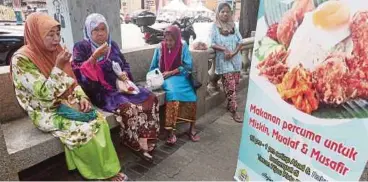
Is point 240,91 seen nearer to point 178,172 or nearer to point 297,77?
point 178,172

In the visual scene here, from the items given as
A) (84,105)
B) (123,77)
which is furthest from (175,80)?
(84,105)

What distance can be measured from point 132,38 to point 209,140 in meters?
8.32

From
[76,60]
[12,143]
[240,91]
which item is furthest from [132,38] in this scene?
[12,143]

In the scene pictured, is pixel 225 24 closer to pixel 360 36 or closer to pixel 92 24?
pixel 92 24

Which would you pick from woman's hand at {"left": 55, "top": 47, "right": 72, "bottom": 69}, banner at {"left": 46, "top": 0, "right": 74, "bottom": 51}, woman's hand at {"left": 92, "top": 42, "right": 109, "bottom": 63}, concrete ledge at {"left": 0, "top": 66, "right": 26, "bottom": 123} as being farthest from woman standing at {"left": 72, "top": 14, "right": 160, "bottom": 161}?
banner at {"left": 46, "top": 0, "right": 74, "bottom": 51}

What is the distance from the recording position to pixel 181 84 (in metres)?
3.28

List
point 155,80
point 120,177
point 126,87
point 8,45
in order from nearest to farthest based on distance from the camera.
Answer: point 120,177 → point 126,87 → point 155,80 → point 8,45

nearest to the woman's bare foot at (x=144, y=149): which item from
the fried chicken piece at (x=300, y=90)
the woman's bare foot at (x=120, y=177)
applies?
the woman's bare foot at (x=120, y=177)

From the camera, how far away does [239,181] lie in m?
2.26

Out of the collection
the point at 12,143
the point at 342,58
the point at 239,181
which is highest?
the point at 342,58

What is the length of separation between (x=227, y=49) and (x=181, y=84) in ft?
3.33

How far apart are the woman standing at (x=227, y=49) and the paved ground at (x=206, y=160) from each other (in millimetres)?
565

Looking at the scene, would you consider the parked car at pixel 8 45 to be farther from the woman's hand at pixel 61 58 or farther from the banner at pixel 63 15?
the woman's hand at pixel 61 58

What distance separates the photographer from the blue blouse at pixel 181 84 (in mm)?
3215
